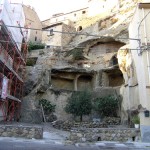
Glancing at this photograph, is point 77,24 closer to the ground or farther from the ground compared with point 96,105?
farther from the ground

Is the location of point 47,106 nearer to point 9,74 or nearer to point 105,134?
point 9,74

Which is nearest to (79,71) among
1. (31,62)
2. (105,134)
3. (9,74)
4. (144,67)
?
(31,62)

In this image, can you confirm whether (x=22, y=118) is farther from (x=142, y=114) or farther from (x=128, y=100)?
(x=142, y=114)

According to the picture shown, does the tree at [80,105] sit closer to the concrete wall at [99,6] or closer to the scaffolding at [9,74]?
the scaffolding at [9,74]

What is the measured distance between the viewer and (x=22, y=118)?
2220cm

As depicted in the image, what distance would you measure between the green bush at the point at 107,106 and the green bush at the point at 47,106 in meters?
4.76

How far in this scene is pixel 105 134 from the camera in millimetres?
12758

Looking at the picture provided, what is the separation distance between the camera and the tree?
23.5 meters

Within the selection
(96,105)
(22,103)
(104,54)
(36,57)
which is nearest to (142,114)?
(96,105)

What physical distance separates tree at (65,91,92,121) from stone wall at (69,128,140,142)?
10680 mm

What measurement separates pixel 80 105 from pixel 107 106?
2.87m

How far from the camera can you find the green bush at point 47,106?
969 inches

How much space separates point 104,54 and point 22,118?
15781 mm

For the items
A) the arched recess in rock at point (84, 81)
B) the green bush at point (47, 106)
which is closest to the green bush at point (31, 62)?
the arched recess in rock at point (84, 81)
